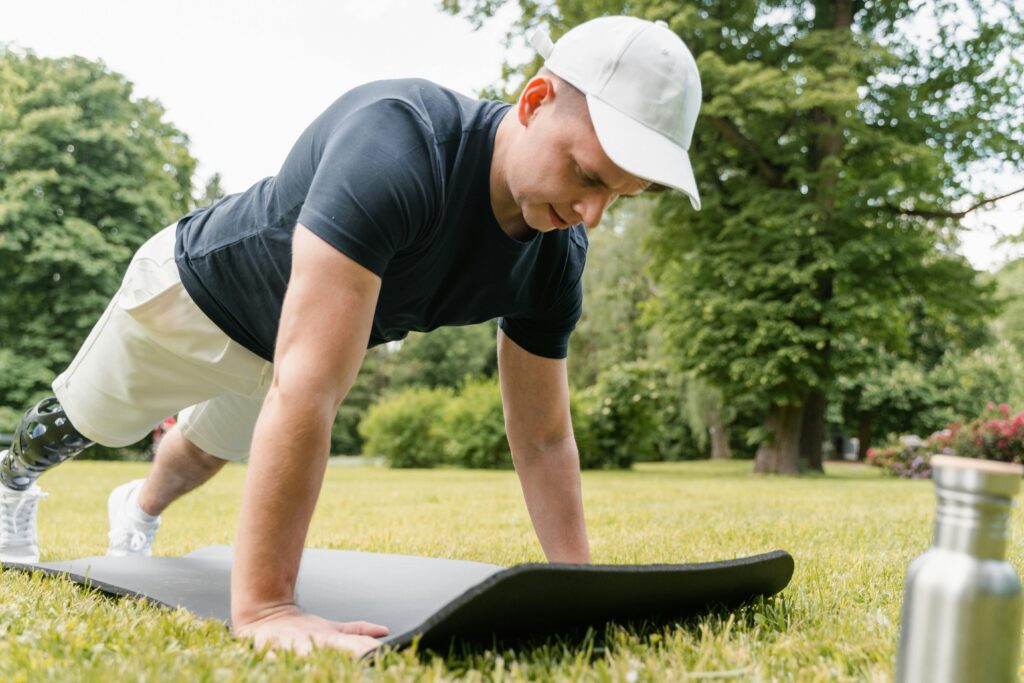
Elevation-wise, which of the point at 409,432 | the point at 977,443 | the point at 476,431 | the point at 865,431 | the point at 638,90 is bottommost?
the point at 409,432

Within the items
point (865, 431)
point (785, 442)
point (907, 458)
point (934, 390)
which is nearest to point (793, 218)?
point (785, 442)

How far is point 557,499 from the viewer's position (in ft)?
7.57

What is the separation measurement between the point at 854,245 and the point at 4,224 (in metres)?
18.8

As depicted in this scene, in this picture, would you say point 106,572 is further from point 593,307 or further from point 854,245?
point 593,307

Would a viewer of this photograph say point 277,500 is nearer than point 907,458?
Yes

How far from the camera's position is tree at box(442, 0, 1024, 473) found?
39.8 ft

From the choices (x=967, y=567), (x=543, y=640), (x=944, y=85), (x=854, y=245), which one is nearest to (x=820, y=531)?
(x=543, y=640)

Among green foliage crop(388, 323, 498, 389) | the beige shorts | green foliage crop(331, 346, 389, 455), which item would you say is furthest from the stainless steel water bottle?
green foliage crop(388, 323, 498, 389)

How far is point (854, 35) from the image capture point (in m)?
11.8

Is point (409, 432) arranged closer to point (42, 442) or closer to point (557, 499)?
point (42, 442)

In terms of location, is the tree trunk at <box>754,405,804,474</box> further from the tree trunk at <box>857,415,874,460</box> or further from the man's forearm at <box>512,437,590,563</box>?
the tree trunk at <box>857,415,874,460</box>

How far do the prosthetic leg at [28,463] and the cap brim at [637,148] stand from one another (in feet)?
6.22

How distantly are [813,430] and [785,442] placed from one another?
0.70 metres

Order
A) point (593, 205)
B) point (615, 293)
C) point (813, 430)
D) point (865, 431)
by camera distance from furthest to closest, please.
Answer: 1. point (865, 431)
2. point (615, 293)
3. point (813, 430)
4. point (593, 205)
